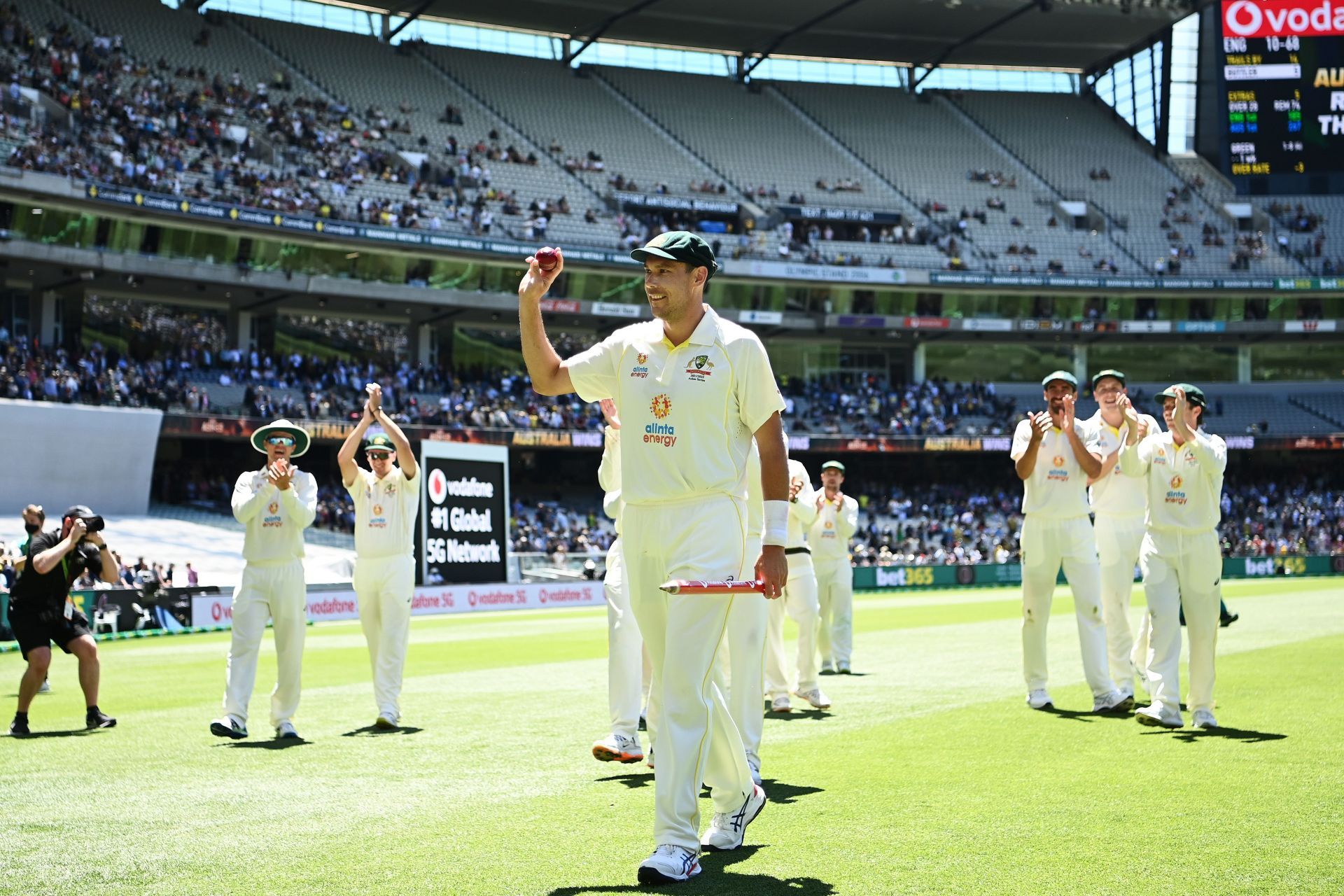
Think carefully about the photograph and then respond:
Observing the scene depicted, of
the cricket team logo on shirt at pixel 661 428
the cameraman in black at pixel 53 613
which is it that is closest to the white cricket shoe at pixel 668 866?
the cricket team logo on shirt at pixel 661 428

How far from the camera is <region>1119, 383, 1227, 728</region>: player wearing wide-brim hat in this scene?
9.95m

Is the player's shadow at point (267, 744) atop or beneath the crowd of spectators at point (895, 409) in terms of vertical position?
beneath

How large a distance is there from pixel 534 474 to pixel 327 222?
13.3 metres


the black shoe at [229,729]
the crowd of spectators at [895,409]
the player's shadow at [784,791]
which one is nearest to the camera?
the player's shadow at [784,791]

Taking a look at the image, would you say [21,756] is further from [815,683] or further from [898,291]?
[898,291]

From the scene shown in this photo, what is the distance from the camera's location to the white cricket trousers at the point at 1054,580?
1137 centimetres

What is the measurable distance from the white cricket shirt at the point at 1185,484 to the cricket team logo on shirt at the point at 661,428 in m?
5.67

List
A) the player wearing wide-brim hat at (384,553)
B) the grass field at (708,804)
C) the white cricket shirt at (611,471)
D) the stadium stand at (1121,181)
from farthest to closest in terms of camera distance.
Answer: the stadium stand at (1121,181), the player wearing wide-brim hat at (384,553), the white cricket shirt at (611,471), the grass field at (708,804)

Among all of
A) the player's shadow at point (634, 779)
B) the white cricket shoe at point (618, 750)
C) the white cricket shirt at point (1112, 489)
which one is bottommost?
the player's shadow at point (634, 779)

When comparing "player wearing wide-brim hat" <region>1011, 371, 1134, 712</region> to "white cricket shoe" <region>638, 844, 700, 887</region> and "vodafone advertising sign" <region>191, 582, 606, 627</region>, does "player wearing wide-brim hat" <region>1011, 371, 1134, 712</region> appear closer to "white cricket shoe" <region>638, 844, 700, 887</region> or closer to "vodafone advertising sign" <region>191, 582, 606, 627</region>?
"white cricket shoe" <region>638, 844, 700, 887</region>

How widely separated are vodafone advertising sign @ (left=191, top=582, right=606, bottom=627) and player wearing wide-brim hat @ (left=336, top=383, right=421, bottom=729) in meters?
16.7

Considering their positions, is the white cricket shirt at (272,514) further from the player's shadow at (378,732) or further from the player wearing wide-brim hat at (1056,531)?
the player wearing wide-brim hat at (1056,531)

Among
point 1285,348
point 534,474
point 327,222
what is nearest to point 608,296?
point 534,474

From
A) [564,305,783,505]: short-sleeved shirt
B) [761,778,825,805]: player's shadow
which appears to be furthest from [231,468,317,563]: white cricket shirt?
[564,305,783,505]: short-sleeved shirt
